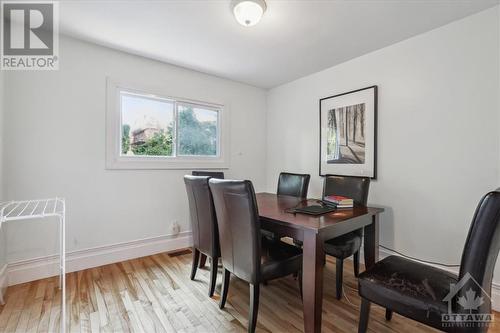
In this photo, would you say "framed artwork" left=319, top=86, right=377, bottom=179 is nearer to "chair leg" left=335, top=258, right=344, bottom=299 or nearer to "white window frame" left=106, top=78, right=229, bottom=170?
Result: "chair leg" left=335, top=258, right=344, bottom=299

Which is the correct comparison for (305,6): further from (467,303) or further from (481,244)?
(467,303)

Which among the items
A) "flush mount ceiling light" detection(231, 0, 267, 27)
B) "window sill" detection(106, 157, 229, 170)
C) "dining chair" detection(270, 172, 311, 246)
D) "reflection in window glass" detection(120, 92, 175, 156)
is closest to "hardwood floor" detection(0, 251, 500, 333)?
"dining chair" detection(270, 172, 311, 246)

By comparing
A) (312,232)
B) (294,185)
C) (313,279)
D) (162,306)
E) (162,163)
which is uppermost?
(162,163)

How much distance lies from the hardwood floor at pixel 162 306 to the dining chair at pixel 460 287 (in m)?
0.52

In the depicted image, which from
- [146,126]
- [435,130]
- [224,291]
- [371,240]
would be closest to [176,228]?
[146,126]

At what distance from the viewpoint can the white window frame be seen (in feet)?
8.22

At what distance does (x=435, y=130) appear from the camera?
2.09m

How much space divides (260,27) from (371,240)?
2.12 m

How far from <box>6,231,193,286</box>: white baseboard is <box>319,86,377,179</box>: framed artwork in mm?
2132

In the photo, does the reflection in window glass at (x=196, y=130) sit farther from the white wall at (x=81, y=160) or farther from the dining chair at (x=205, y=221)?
the dining chair at (x=205, y=221)

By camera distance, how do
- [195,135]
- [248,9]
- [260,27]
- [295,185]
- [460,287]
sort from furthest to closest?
[195,135] < [295,185] < [260,27] < [248,9] < [460,287]

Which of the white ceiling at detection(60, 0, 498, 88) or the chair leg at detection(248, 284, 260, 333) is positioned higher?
the white ceiling at detection(60, 0, 498, 88)

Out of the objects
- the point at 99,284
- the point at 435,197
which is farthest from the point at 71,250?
the point at 435,197

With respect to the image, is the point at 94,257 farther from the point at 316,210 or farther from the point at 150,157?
the point at 316,210
